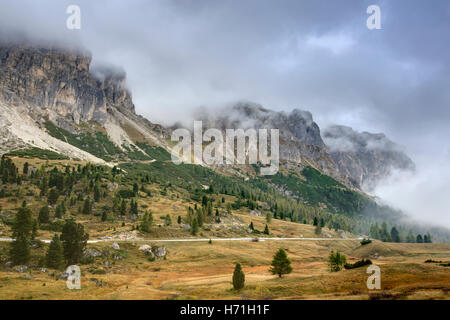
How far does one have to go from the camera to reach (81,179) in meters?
148

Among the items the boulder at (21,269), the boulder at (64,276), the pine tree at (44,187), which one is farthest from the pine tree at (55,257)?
the pine tree at (44,187)

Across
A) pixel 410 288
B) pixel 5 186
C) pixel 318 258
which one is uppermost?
pixel 5 186

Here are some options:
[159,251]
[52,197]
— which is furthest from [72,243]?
[52,197]

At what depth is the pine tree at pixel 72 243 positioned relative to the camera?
209 ft

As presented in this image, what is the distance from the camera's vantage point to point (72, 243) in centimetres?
6425

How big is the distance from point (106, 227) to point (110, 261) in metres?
37.1

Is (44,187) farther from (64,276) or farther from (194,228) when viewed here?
(64,276)

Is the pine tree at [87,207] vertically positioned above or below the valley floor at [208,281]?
above

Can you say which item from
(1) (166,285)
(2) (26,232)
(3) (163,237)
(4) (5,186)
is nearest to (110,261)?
(2) (26,232)

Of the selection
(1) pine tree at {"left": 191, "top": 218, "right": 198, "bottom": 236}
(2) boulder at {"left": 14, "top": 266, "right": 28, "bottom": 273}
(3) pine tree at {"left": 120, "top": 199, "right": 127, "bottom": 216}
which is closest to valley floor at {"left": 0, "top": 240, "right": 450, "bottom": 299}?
(2) boulder at {"left": 14, "top": 266, "right": 28, "bottom": 273}

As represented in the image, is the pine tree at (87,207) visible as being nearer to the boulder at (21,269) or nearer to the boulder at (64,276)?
the boulder at (21,269)

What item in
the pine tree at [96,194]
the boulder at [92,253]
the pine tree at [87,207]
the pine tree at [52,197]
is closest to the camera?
the boulder at [92,253]
